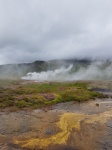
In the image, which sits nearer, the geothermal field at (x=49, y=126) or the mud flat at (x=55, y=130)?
the mud flat at (x=55, y=130)

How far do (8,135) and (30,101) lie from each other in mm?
17028

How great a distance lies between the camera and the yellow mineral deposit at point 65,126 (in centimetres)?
2028

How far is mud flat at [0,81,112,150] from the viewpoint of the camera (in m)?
20.0

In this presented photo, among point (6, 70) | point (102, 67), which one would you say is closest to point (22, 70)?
point (6, 70)

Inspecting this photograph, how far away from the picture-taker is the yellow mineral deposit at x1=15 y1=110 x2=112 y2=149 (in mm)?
20281

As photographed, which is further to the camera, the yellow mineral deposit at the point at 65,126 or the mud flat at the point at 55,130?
the yellow mineral deposit at the point at 65,126

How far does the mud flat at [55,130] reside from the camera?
20.0m

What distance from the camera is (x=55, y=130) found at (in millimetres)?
24203

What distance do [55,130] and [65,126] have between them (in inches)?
74.1

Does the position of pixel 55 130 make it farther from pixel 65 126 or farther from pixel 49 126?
pixel 65 126

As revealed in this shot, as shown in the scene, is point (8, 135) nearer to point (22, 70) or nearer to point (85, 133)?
point (85, 133)

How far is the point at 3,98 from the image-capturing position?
40812mm

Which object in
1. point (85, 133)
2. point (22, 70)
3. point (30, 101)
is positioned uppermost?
point (22, 70)

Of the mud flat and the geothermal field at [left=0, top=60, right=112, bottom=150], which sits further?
the geothermal field at [left=0, top=60, right=112, bottom=150]
